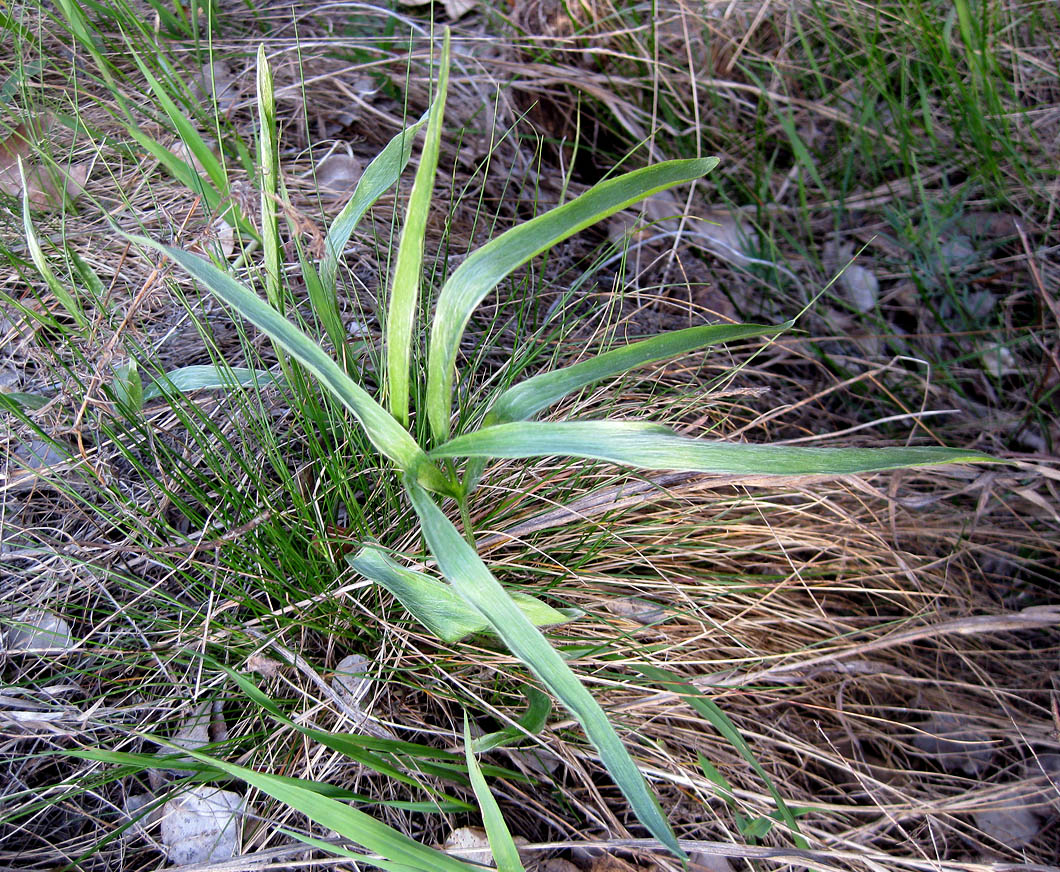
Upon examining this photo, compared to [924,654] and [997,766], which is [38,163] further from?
[997,766]

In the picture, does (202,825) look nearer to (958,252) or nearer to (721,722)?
(721,722)

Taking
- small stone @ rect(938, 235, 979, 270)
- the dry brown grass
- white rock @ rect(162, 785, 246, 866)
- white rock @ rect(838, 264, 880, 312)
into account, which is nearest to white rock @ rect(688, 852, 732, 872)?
the dry brown grass

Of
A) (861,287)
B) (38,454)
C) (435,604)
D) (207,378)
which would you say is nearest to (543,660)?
(435,604)

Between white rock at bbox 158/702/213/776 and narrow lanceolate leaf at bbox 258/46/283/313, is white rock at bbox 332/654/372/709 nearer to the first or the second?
white rock at bbox 158/702/213/776

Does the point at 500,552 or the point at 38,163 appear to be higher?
the point at 38,163

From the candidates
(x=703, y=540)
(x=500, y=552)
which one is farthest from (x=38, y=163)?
(x=703, y=540)

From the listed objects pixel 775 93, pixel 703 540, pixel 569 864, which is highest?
pixel 775 93
